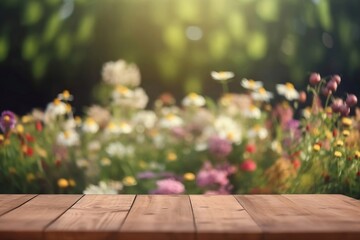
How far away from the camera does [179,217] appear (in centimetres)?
171

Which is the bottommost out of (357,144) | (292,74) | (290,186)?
(290,186)

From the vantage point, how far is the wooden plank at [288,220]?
60.6 inches

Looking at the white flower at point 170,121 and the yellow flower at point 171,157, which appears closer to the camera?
the yellow flower at point 171,157

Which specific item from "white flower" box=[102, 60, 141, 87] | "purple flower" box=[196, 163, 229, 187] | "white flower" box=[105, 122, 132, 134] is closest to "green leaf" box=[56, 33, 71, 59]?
"white flower" box=[102, 60, 141, 87]

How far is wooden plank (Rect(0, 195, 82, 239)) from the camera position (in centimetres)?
154

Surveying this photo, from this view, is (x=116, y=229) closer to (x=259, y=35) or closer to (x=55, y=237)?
(x=55, y=237)

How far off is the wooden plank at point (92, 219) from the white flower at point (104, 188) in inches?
42.5

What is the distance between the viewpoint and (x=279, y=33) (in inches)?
182

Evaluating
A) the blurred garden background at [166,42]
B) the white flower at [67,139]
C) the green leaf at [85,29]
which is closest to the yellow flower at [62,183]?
the white flower at [67,139]

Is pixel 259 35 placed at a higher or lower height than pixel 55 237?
higher

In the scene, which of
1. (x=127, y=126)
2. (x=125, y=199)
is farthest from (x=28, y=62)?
(x=125, y=199)

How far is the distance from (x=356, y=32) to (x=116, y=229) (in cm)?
320

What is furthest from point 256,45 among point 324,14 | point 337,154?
point 337,154

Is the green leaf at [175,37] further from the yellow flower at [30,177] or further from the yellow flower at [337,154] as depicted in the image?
the yellow flower at [337,154]
